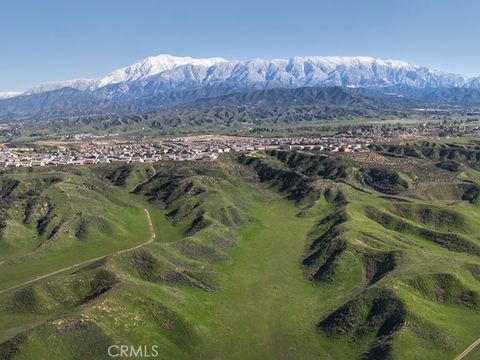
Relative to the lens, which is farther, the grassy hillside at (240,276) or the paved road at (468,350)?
the grassy hillside at (240,276)

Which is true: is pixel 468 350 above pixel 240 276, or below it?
below

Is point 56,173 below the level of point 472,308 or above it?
above

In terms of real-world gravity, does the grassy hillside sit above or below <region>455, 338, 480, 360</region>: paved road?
above

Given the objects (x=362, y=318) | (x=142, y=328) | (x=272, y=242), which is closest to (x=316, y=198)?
(x=272, y=242)

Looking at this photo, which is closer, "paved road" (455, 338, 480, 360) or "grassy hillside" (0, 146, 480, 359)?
"paved road" (455, 338, 480, 360)

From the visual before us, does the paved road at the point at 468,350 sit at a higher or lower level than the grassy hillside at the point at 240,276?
lower

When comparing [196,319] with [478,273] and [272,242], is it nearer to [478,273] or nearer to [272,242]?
[272,242]

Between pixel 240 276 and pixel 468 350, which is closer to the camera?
pixel 468 350

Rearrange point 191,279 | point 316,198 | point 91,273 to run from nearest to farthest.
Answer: point 91,273 → point 191,279 → point 316,198
